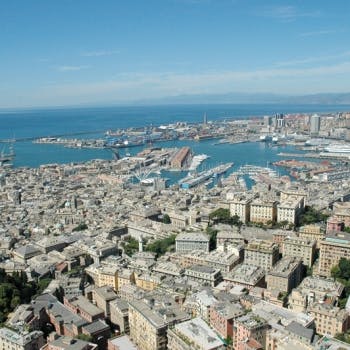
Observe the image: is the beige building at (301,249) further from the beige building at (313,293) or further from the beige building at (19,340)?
the beige building at (19,340)

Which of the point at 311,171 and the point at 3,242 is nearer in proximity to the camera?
the point at 3,242

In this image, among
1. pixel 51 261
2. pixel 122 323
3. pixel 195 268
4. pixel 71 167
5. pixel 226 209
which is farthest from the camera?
pixel 71 167

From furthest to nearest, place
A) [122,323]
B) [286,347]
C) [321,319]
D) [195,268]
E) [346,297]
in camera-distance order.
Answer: [195,268], [346,297], [122,323], [321,319], [286,347]

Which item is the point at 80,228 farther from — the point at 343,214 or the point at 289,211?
the point at 343,214

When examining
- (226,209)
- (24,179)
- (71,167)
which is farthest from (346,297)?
(71,167)

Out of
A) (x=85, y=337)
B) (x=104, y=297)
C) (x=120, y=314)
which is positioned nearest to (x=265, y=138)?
(x=104, y=297)

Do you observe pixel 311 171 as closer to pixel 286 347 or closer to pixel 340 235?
pixel 340 235
